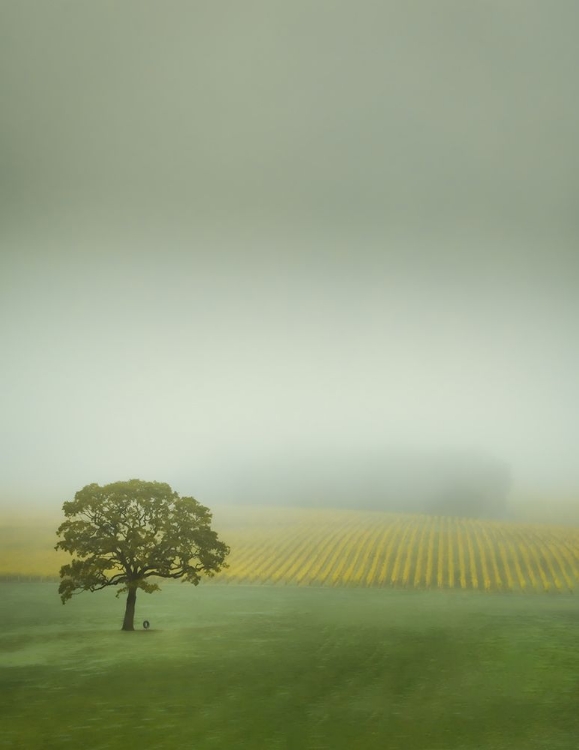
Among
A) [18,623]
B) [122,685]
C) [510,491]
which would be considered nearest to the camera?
[122,685]

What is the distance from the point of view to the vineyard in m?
8.36

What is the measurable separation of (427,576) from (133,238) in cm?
602

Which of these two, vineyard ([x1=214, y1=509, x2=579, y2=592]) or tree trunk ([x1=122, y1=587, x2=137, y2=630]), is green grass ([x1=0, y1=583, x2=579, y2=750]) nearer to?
tree trunk ([x1=122, y1=587, x2=137, y2=630])

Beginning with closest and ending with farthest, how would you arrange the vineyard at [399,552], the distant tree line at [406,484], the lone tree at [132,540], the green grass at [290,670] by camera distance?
1. the green grass at [290,670]
2. the lone tree at [132,540]
3. the vineyard at [399,552]
4. the distant tree line at [406,484]

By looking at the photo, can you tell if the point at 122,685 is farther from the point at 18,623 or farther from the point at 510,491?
the point at 510,491

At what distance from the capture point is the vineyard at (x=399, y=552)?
8.36 m

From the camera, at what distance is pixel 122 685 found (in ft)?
22.0

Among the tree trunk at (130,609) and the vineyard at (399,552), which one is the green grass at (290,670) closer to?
the tree trunk at (130,609)

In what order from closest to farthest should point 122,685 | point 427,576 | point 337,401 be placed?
point 122,685 < point 427,576 < point 337,401

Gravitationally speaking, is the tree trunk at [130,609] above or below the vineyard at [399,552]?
below

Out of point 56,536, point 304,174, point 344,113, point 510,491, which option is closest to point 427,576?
point 510,491

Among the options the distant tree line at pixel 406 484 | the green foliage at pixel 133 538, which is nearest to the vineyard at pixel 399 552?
the distant tree line at pixel 406 484

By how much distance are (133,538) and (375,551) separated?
2951 millimetres

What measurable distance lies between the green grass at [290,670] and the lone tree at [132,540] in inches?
13.9
